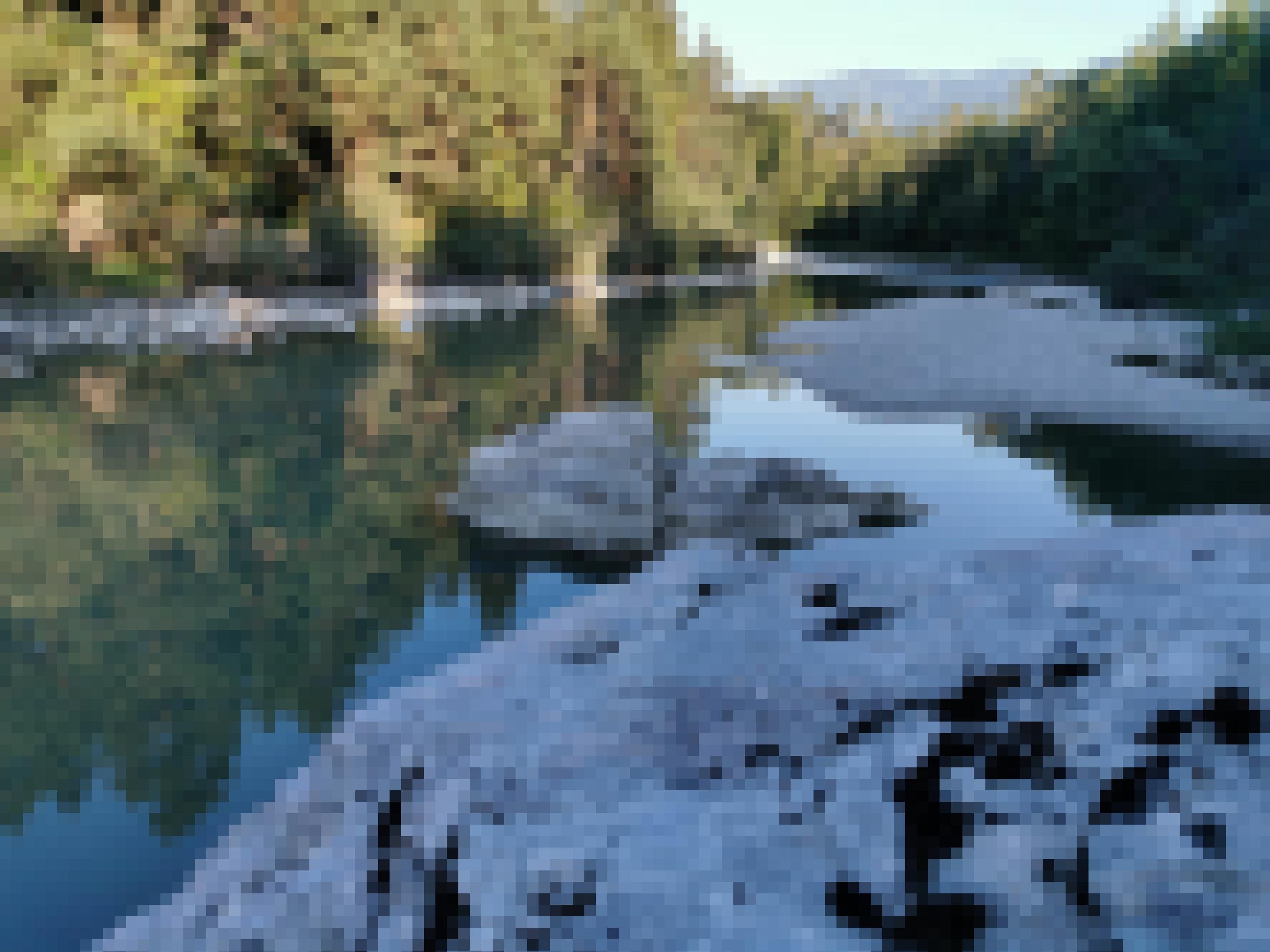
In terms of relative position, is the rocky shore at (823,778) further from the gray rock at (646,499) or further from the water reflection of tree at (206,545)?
the gray rock at (646,499)

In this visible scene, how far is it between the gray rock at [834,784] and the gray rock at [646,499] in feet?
12.9

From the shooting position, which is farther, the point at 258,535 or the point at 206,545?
the point at 258,535

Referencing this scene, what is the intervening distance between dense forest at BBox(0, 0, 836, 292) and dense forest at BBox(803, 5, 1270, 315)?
54.4 ft

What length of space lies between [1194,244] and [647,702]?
1257 inches

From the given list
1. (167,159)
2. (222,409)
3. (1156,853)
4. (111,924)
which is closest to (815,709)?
(1156,853)

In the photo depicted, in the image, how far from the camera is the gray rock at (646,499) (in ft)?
22.7

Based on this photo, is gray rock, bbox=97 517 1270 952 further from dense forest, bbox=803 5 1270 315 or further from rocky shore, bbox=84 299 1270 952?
dense forest, bbox=803 5 1270 315

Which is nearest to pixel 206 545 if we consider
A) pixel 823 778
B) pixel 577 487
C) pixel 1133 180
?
pixel 577 487

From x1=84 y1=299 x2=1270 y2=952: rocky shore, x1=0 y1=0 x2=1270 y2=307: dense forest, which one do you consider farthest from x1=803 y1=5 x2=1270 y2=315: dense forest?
x1=84 y1=299 x2=1270 y2=952: rocky shore

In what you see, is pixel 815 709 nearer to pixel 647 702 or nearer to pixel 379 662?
pixel 647 702

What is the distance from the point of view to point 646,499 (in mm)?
7348

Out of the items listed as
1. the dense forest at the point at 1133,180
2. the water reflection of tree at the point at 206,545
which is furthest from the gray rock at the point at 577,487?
the dense forest at the point at 1133,180

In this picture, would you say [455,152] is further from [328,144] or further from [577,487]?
[577,487]

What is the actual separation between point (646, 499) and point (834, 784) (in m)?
5.52
